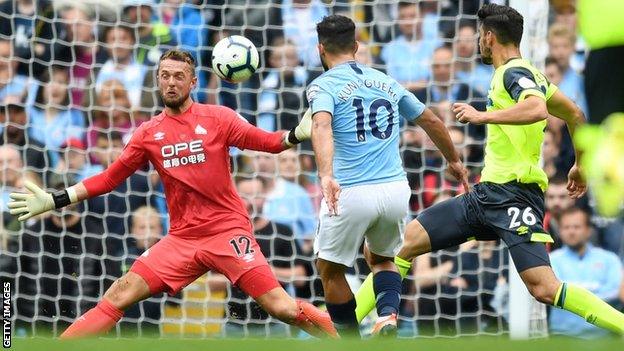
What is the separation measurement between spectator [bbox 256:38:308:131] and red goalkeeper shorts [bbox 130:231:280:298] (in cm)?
316

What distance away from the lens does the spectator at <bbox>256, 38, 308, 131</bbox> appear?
1191cm

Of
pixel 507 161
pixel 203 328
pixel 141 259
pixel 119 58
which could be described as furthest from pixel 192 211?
pixel 119 58

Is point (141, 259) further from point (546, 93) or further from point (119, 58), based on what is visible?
point (119, 58)

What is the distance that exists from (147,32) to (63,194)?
3594 millimetres

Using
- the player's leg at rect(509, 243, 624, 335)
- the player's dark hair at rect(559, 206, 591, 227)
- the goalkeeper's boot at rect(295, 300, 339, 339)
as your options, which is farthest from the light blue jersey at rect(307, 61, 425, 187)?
the player's dark hair at rect(559, 206, 591, 227)

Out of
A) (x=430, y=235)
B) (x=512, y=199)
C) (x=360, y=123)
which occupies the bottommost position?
(x=430, y=235)

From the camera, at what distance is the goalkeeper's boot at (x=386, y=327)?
8094 millimetres

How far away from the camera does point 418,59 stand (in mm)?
11898

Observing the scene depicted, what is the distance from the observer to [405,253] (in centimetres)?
872

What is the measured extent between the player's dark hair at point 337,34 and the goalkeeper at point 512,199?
2.76 feet

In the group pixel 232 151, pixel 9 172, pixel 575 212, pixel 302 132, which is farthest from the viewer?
pixel 232 151

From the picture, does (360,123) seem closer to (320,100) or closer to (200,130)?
(320,100)

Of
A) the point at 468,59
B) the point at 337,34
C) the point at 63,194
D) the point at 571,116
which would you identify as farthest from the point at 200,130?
the point at 468,59

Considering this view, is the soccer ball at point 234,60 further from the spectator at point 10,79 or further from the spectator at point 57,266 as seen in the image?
the spectator at point 10,79
